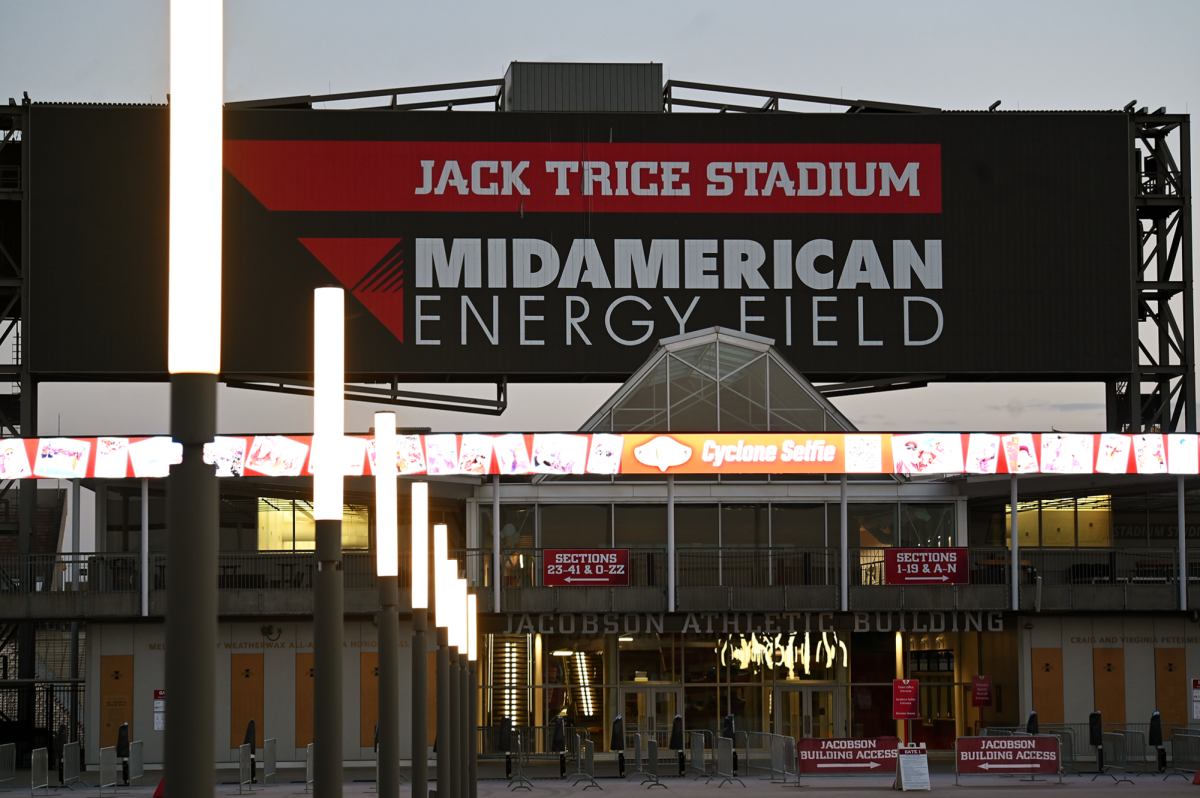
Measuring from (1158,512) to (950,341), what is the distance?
27.7ft

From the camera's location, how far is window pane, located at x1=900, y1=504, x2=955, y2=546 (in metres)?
42.2

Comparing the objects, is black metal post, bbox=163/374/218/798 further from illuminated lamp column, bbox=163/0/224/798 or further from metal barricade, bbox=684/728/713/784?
metal barricade, bbox=684/728/713/784

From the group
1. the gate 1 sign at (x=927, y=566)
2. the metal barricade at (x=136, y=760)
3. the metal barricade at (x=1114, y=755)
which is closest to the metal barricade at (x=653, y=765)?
the gate 1 sign at (x=927, y=566)

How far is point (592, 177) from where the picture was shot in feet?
155

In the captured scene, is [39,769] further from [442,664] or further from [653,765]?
[442,664]

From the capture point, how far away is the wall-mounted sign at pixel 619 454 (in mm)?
37500

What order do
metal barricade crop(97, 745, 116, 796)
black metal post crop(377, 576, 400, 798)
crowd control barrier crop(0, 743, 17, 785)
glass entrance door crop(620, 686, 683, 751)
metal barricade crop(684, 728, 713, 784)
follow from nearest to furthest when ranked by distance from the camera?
black metal post crop(377, 576, 400, 798)
metal barricade crop(97, 745, 116, 796)
crowd control barrier crop(0, 743, 17, 785)
metal barricade crop(684, 728, 713, 784)
glass entrance door crop(620, 686, 683, 751)

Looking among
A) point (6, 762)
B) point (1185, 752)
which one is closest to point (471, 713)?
point (6, 762)

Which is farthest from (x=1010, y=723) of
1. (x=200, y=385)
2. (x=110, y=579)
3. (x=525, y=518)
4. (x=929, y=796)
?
(x=200, y=385)

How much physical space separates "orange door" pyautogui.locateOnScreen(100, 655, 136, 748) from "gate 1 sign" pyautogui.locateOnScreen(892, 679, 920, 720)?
19021 mm

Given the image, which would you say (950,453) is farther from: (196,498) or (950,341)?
(196,498)

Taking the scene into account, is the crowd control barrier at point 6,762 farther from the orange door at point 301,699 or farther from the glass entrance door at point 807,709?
the glass entrance door at point 807,709

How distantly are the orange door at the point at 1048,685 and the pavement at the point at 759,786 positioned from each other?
4169 mm

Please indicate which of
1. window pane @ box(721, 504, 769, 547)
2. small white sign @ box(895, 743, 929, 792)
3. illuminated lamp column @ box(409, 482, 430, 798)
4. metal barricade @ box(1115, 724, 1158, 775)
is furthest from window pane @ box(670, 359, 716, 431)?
illuminated lamp column @ box(409, 482, 430, 798)
